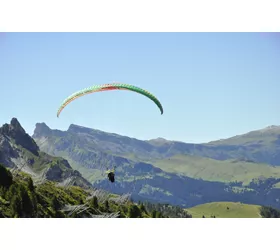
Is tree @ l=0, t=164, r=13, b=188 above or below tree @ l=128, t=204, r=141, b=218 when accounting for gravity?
above

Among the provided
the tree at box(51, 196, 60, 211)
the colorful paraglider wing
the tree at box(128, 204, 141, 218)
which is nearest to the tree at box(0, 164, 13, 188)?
the tree at box(51, 196, 60, 211)

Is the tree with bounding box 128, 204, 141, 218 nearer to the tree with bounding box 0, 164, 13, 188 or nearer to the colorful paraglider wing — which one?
the tree with bounding box 0, 164, 13, 188

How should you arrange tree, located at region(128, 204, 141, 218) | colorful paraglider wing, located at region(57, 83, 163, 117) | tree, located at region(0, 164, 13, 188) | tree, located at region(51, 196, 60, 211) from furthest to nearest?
tree, located at region(128, 204, 141, 218) < tree, located at region(51, 196, 60, 211) < tree, located at region(0, 164, 13, 188) < colorful paraglider wing, located at region(57, 83, 163, 117)

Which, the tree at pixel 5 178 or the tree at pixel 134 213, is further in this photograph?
the tree at pixel 134 213

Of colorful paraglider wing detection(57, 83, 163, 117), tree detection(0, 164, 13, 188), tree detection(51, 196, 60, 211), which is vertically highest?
colorful paraglider wing detection(57, 83, 163, 117)

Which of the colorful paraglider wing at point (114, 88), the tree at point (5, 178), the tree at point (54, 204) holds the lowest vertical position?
the tree at point (54, 204)

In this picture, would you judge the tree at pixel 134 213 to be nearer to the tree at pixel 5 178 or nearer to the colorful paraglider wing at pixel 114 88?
the tree at pixel 5 178

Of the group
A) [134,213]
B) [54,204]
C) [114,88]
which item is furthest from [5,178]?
[134,213]

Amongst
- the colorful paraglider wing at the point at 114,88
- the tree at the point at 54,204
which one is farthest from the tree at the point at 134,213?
the colorful paraglider wing at the point at 114,88
